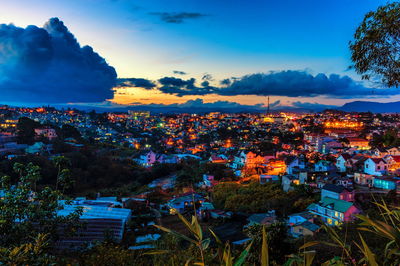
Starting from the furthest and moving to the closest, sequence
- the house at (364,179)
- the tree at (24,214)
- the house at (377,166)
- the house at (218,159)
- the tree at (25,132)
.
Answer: the house at (218,159) < the tree at (25,132) < the house at (377,166) < the house at (364,179) < the tree at (24,214)

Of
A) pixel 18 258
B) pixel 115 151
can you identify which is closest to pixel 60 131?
pixel 115 151

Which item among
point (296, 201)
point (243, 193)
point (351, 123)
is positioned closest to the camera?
point (296, 201)

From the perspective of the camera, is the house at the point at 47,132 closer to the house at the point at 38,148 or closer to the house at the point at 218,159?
the house at the point at 38,148

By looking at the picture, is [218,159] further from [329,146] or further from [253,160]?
[329,146]

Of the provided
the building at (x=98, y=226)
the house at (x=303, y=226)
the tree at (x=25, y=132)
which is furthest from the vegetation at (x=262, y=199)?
the tree at (x=25, y=132)

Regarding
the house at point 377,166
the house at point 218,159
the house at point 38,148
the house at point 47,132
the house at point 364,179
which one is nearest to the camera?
the house at point 364,179

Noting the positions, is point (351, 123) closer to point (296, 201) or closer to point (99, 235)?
point (296, 201)

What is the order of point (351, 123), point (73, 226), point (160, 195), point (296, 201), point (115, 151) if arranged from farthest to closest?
point (351, 123) < point (115, 151) < point (160, 195) < point (296, 201) < point (73, 226)
